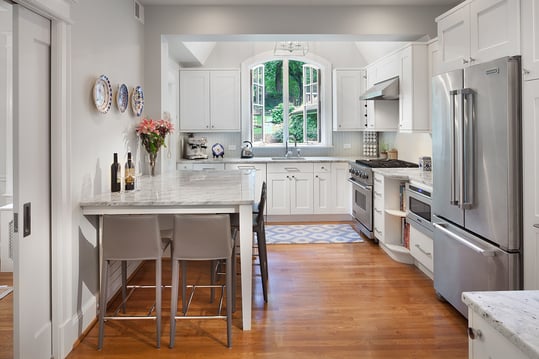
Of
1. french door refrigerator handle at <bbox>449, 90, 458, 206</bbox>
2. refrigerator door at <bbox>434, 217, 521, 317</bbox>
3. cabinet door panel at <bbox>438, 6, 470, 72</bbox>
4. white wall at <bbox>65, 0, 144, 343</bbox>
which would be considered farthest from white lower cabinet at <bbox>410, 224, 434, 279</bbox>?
white wall at <bbox>65, 0, 144, 343</bbox>

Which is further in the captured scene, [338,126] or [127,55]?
[338,126]

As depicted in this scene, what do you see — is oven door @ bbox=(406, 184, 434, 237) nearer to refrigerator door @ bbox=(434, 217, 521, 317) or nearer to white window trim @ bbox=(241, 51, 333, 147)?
refrigerator door @ bbox=(434, 217, 521, 317)

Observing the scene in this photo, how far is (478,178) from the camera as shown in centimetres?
279

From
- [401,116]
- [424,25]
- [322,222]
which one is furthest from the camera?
[322,222]

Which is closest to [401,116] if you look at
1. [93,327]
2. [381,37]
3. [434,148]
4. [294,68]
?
[381,37]

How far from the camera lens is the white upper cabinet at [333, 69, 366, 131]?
273 inches

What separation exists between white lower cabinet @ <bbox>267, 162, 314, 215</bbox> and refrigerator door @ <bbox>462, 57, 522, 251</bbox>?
12.4 ft

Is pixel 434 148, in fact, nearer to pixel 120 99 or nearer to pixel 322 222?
pixel 120 99

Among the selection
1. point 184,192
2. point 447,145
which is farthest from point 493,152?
point 184,192

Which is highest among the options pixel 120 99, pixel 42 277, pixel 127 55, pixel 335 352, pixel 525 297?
pixel 127 55

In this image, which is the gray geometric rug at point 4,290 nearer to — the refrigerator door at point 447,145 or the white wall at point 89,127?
the white wall at point 89,127

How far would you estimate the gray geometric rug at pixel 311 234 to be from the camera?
561 centimetres

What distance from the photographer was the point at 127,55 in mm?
3992

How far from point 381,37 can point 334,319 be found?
3.13 metres
